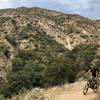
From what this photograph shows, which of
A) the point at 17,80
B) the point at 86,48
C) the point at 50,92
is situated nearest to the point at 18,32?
the point at 86,48

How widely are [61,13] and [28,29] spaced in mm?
27938

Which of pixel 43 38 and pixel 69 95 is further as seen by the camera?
pixel 43 38

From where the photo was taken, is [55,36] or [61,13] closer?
[55,36]

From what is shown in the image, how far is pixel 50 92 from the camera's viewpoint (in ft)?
88.9

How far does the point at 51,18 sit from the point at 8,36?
996 inches

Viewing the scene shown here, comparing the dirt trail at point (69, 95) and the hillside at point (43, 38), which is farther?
the hillside at point (43, 38)

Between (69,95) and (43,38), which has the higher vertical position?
(69,95)

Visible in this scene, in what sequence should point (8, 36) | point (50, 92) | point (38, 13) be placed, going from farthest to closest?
point (38, 13) < point (8, 36) < point (50, 92)

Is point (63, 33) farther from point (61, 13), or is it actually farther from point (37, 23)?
point (61, 13)

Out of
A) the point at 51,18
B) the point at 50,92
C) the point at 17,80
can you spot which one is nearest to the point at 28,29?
the point at 51,18

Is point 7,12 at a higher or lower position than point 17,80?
higher

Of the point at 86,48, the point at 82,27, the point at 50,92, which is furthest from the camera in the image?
the point at 82,27

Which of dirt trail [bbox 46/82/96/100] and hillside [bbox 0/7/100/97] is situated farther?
hillside [bbox 0/7/100/97]

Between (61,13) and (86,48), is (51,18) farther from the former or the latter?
(86,48)
